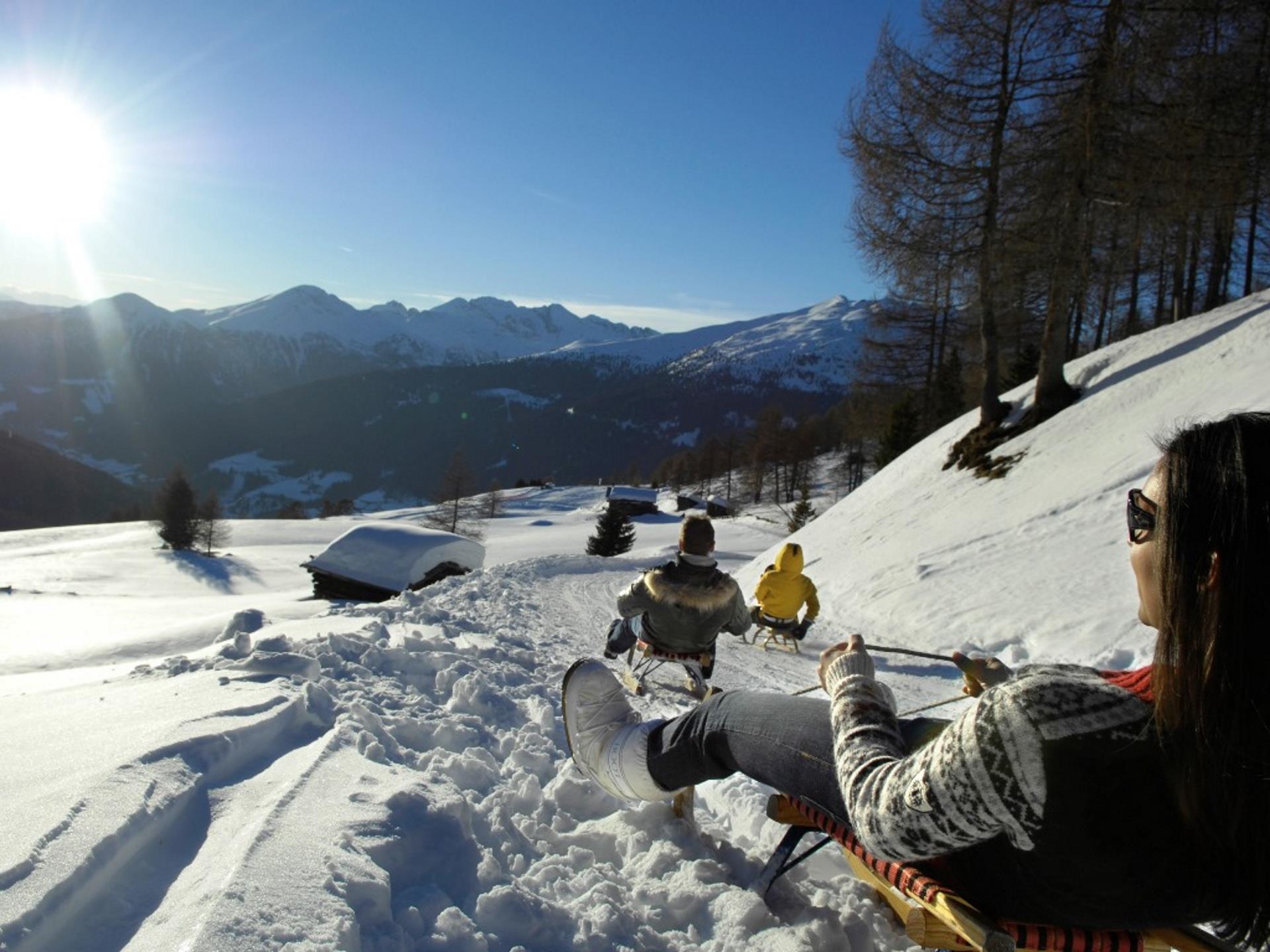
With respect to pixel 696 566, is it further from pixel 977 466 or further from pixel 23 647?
pixel 23 647

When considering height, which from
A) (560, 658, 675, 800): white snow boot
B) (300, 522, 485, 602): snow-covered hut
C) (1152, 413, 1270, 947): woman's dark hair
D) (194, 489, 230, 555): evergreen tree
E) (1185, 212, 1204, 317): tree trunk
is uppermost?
(1185, 212, 1204, 317): tree trunk

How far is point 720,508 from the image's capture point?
52938 mm

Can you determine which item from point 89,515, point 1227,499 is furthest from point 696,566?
point 89,515

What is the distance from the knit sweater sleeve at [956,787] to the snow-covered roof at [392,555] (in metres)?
15.2

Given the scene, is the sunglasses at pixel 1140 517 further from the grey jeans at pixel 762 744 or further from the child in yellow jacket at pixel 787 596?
the child in yellow jacket at pixel 787 596

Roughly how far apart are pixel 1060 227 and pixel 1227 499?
41.7 feet

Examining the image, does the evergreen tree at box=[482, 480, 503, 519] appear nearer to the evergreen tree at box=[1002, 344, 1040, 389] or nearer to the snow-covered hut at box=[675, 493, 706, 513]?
the snow-covered hut at box=[675, 493, 706, 513]

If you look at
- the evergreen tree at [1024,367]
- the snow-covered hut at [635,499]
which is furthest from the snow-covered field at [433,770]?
the snow-covered hut at [635,499]

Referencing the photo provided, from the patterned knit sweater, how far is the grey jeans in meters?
0.46

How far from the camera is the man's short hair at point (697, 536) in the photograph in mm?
4941

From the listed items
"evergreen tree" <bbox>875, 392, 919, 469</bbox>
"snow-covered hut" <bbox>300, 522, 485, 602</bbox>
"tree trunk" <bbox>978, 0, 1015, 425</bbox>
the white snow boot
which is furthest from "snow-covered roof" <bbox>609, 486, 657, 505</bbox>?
the white snow boot

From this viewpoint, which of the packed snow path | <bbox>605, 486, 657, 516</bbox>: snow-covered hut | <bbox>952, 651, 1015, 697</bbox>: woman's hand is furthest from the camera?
<bbox>605, 486, 657, 516</bbox>: snow-covered hut

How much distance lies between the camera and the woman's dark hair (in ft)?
4.05

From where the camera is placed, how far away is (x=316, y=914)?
6.56ft
